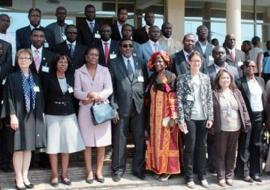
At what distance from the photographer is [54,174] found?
6.65 metres

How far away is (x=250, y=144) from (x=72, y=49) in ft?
10.2

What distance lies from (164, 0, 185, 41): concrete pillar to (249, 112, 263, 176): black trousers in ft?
19.1

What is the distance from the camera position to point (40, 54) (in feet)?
22.7

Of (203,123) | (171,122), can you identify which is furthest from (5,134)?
(203,123)

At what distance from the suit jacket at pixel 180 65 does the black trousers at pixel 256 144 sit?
1.06 meters

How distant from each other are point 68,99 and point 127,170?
60.4 inches

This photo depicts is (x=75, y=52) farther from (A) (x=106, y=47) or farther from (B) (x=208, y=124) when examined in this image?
(B) (x=208, y=124)

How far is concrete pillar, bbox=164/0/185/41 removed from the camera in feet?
41.9

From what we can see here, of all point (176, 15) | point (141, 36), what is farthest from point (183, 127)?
point (176, 15)

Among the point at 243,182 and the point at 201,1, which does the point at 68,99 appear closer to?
the point at 243,182

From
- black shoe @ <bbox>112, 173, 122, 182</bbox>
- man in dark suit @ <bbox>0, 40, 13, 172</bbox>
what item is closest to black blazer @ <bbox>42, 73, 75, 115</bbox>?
man in dark suit @ <bbox>0, 40, 13, 172</bbox>

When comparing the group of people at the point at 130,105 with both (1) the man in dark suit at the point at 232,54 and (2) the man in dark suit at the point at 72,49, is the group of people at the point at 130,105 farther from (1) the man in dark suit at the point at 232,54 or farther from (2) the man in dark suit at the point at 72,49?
(1) the man in dark suit at the point at 232,54

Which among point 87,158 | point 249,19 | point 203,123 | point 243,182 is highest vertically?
point 249,19

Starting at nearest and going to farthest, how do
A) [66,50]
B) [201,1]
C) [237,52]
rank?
[66,50] → [237,52] → [201,1]
